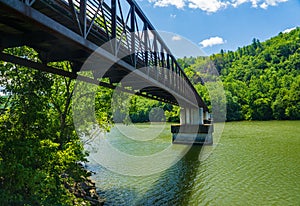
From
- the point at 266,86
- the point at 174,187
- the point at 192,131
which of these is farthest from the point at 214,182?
the point at 266,86

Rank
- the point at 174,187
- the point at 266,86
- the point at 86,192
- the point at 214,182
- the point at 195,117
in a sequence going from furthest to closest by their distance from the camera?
the point at 266,86, the point at 195,117, the point at 214,182, the point at 174,187, the point at 86,192

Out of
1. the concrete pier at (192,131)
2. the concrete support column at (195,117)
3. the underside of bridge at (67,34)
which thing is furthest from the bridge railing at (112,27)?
the concrete support column at (195,117)

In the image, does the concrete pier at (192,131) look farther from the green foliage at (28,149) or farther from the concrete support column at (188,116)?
the green foliage at (28,149)

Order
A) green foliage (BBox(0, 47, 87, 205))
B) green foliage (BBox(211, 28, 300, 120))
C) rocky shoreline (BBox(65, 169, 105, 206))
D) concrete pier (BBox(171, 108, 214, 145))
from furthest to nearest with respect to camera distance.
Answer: green foliage (BBox(211, 28, 300, 120)) < concrete pier (BBox(171, 108, 214, 145)) < rocky shoreline (BBox(65, 169, 105, 206)) < green foliage (BBox(0, 47, 87, 205))

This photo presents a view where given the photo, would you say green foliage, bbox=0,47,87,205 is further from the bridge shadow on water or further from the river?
the river

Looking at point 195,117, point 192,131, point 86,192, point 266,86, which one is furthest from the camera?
point 266,86

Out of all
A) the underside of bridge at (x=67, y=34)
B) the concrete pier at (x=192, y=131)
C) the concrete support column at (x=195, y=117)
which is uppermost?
the underside of bridge at (x=67, y=34)

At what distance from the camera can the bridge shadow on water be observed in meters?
10.8

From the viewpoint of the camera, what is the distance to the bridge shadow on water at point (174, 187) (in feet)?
35.4

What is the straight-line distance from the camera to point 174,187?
12.7 m

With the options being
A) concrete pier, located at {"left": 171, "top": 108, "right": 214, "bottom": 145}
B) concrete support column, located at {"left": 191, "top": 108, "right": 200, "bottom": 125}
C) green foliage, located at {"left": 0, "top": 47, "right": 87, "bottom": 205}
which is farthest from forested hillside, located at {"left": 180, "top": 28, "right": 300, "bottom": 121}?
green foliage, located at {"left": 0, "top": 47, "right": 87, "bottom": 205}

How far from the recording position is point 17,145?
5.48 metres

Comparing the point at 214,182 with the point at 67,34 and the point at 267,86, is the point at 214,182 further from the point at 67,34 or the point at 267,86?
the point at 267,86

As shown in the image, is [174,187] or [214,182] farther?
[214,182]
